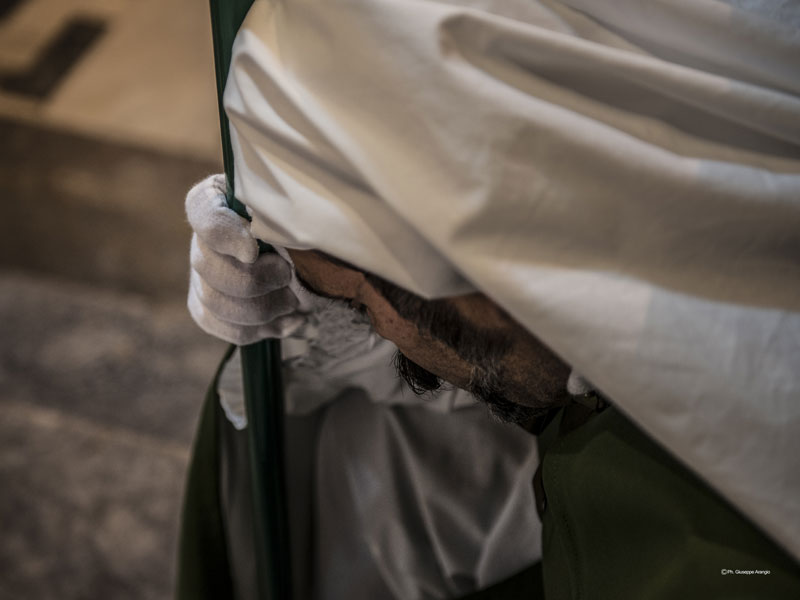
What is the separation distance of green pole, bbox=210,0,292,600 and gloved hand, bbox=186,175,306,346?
0.06 ft

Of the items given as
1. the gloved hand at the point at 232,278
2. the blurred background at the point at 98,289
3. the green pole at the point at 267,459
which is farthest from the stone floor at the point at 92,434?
the gloved hand at the point at 232,278

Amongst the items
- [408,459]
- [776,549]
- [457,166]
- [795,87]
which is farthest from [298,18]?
[408,459]

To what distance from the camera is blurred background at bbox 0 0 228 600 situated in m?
1.63

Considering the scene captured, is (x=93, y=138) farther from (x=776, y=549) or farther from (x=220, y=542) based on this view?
(x=776, y=549)

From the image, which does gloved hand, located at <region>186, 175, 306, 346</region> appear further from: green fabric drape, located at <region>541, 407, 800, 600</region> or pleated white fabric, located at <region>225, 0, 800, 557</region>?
green fabric drape, located at <region>541, 407, 800, 600</region>

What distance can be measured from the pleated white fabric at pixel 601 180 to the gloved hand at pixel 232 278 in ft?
0.57

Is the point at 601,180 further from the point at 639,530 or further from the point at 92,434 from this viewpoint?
the point at 92,434

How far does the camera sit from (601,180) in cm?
54

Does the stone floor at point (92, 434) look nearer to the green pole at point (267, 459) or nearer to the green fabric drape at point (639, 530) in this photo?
the green pole at point (267, 459)

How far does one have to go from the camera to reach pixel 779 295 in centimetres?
56

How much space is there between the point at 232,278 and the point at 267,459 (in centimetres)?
25

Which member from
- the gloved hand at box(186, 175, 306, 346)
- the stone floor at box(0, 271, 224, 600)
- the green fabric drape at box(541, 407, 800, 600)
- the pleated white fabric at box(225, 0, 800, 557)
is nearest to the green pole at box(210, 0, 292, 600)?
the gloved hand at box(186, 175, 306, 346)

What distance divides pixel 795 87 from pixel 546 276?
0.21 metres

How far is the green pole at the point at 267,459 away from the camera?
0.86 metres
